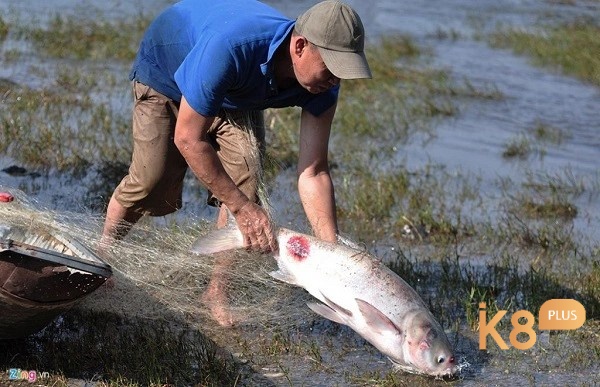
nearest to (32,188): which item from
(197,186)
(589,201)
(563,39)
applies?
(197,186)

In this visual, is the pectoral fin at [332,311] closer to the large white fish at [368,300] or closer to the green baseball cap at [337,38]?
the large white fish at [368,300]

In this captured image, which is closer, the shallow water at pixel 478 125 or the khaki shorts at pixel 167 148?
the shallow water at pixel 478 125

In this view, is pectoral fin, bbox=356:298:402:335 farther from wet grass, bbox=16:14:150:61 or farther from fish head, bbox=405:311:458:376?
wet grass, bbox=16:14:150:61

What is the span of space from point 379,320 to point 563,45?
11064 mm

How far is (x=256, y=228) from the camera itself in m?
5.25

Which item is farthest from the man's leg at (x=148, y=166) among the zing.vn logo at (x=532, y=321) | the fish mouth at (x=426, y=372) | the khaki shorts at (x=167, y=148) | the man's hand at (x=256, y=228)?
the zing.vn logo at (x=532, y=321)

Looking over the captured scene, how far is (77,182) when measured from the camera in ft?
26.4

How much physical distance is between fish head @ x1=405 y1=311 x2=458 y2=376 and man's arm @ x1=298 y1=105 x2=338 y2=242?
74cm

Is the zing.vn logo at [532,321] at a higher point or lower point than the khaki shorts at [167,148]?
lower

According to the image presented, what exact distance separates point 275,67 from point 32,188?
3133 millimetres

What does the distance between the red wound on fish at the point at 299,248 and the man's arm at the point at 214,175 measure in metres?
0.08

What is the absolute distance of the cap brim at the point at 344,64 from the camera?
486 cm

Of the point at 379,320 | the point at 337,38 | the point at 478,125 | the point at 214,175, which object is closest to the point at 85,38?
the point at 478,125

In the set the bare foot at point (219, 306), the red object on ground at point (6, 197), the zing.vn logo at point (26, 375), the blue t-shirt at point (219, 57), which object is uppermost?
the blue t-shirt at point (219, 57)
